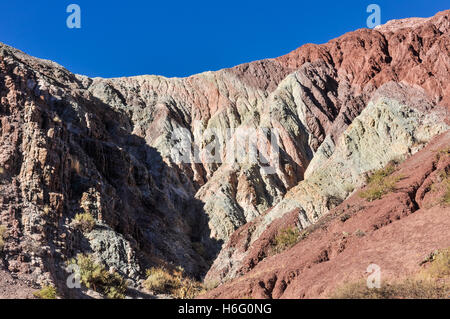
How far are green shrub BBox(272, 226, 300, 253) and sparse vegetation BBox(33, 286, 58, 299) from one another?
425 inches

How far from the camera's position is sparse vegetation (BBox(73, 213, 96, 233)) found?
80.6ft

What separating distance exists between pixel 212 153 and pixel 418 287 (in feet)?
122

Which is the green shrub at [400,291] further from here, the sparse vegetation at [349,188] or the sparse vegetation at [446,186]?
the sparse vegetation at [349,188]

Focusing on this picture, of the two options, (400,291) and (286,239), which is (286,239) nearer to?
(286,239)

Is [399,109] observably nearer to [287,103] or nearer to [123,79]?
[287,103]

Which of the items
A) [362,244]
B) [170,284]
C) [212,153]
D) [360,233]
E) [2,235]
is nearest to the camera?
[362,244]

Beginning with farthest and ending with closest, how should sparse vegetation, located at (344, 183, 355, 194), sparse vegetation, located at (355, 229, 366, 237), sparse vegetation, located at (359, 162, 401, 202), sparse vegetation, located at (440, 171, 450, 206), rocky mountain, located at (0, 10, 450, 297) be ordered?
sparse vegetation, located at (344, 183, 355, 194), rocky mountain, located at (0, 10, 450, 297), sparse vegetation, located at (359, 162, 401, 202), sparse vegetation, located at (355, 229, 366, 237), sparse vegetation, located at (440, 171, 450, 206)

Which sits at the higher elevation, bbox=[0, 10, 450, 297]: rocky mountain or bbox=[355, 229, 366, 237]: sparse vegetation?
bbox=[0, 10, 450, 297]: rocky mountain

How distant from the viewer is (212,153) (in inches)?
1913

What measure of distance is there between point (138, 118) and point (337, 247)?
1530 inches

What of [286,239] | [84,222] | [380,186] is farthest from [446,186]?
[84,222]

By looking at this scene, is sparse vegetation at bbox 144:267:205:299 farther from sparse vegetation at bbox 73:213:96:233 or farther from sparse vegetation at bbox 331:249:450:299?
sparse vegetation at bbox 331:249:450:299

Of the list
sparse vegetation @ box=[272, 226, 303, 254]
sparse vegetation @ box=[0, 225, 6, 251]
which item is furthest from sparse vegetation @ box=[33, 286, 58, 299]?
sparse vegetation @ box=[272, 226, 303, 254]

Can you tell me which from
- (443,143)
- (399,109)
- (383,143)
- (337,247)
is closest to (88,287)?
(337,247)
